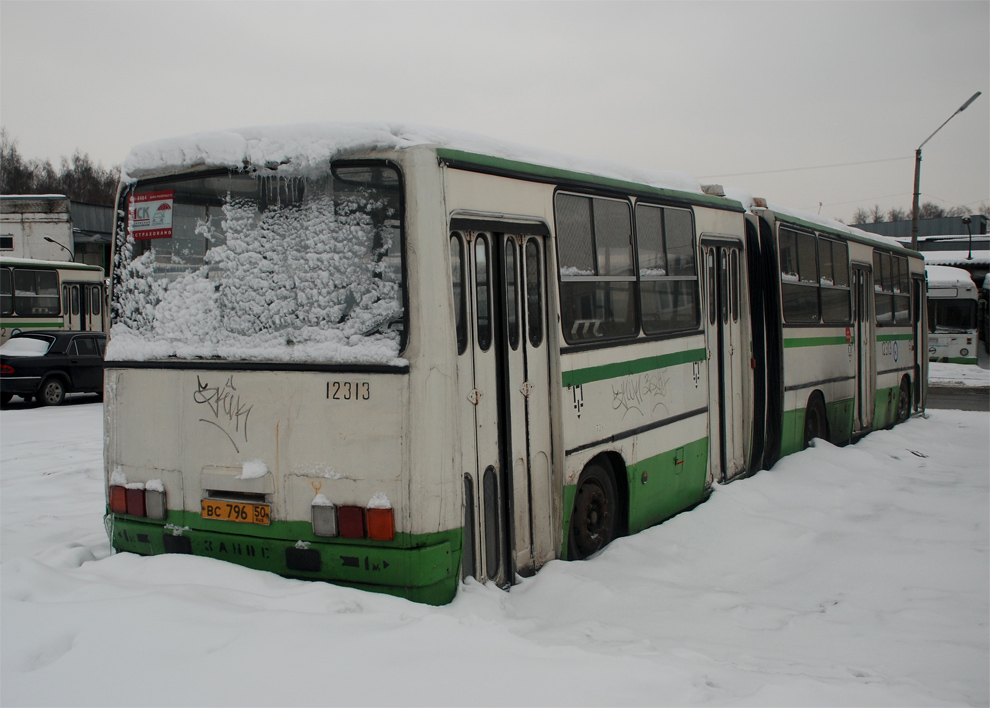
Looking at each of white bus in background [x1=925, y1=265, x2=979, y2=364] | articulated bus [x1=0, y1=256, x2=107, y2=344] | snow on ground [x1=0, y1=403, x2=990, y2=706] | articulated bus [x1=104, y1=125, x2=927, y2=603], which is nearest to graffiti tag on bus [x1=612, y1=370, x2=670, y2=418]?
articulated bus [x1=104, y1=125, x2=927, y2=603]

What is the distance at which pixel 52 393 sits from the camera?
685 inches

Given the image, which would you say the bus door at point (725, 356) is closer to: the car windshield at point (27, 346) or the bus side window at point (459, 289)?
the bus side window at point (459, 289)

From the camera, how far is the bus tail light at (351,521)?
4.36 metres

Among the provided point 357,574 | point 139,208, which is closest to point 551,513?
point 357,574

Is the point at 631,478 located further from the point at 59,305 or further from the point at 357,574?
the point at 59,305

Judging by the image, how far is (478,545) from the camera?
4.86 metres

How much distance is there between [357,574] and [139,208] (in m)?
2.56

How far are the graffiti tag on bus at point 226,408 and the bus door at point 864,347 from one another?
9586 mm

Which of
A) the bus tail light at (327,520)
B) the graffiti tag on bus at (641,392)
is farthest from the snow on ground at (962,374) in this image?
the bus tail light at (327,520)

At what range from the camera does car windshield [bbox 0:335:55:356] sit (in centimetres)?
1730

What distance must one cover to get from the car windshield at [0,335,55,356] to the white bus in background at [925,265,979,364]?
87.4ft

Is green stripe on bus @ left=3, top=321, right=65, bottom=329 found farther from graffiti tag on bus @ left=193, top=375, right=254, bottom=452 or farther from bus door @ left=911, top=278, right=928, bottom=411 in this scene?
bus door @ left=911, top=278, right=928, bottom=411

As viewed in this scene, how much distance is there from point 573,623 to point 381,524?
1.22 m

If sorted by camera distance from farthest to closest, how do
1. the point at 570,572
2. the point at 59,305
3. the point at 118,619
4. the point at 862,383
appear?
the point at 59,305, the point at 862,383, the point at 570,572, the point at 118,619
